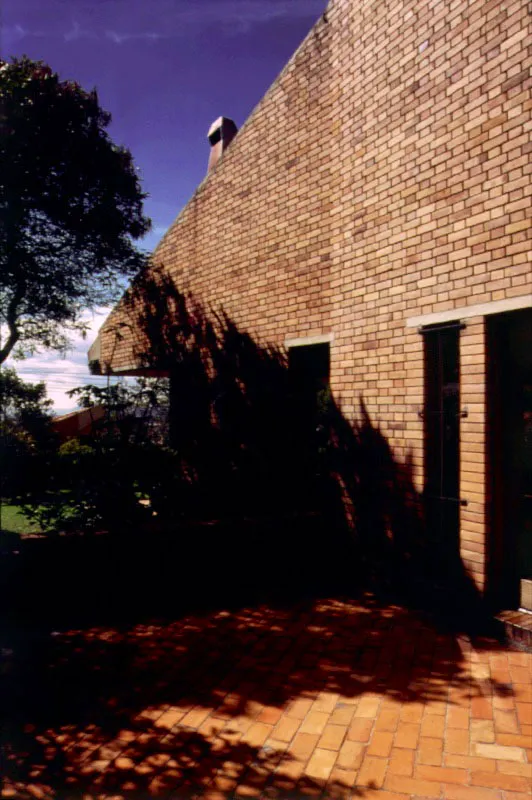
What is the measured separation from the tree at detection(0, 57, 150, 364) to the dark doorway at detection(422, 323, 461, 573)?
5920 mm

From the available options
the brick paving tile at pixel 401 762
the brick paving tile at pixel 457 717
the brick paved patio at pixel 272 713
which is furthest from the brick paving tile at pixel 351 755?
the brick paving tile at pixel 457 717

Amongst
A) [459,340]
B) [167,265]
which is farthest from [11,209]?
[459,340]

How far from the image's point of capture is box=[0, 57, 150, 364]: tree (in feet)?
22.7

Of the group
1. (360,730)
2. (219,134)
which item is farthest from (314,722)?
(219,134)

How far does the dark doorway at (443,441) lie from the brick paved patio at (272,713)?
82cm

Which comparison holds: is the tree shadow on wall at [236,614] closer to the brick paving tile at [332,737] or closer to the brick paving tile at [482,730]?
the brick paving tile at [332,737]

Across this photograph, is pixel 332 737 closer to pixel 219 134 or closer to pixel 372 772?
pixel 372 772

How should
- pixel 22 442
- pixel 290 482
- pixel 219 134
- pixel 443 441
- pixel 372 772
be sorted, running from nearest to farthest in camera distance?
pixel 372 772, pixel 443 441, pixel 290 482, pixel 22 442, pixel 219 134

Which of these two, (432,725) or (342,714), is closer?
(432,725)

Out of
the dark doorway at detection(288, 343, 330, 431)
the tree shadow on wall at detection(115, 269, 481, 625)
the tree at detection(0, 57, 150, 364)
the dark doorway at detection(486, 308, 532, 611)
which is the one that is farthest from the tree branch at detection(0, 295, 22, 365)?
the dark doorway at detection(486, 308, 532, 611)

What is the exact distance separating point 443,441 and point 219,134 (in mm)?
12513

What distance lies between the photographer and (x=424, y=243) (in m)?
4.75

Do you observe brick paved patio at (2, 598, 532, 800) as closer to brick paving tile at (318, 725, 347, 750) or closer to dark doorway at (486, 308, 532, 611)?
brick paving tile at (318, 725, 347, 750)

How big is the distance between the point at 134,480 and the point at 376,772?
4.56 metres
